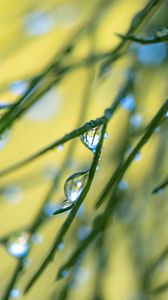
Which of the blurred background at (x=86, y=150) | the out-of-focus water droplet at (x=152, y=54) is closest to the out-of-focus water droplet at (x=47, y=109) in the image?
the blurred background at (x=86, y=150)

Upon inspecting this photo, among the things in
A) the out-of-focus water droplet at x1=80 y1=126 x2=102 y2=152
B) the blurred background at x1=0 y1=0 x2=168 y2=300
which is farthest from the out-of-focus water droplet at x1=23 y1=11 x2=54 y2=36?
the out-of-focus water droplet at x1=80 y1=126 x2=102 y2=152

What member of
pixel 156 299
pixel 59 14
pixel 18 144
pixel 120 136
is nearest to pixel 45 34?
pixel 59 14

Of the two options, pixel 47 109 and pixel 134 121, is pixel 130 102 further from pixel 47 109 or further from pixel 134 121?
pixel 47 109

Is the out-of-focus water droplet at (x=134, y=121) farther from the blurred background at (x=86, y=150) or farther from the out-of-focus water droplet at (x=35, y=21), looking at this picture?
the out-of-focus water droplet at (x=35, y=21)

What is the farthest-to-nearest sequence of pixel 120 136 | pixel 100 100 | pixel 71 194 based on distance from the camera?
pixel 100 100, pixel 120 136, pixel 71 194

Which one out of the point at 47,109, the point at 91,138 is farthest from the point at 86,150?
the point at 91,138

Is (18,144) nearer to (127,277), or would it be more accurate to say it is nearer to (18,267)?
(127,277)

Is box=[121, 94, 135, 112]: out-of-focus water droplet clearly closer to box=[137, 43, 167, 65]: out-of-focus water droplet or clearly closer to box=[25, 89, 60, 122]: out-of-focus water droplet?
box=[137, 43, 167, 65]: out-of-focus water droplet

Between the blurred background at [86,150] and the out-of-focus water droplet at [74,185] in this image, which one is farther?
the blurred background at [86,150]
